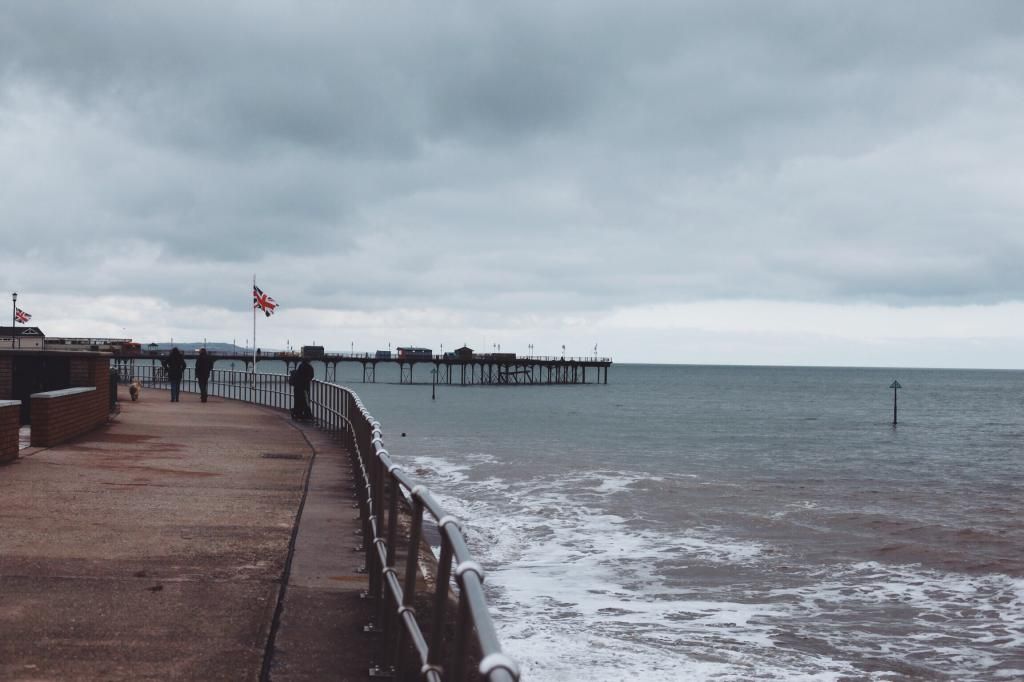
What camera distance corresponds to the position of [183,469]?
12.9m

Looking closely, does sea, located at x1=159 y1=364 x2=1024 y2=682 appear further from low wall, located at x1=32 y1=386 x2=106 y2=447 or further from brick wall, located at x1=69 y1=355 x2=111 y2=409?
brick wall, located at x1=69 y1=355 x2=111 y2=409

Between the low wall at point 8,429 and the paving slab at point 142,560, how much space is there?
0.23 metres

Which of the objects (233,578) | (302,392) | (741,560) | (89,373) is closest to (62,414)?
(89,373)

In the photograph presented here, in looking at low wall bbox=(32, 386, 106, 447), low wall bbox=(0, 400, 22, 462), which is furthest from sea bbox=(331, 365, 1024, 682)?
low wall bbox=(32, 386, 106, 447)

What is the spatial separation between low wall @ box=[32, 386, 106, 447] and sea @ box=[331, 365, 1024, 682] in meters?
6.95

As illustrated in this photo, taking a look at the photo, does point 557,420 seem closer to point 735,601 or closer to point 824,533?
point 824,533

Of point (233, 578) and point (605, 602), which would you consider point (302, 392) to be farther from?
point (233, 578)

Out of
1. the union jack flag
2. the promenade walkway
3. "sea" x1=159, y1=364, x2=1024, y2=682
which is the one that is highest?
the union jack flag

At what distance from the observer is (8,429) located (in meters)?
12.2

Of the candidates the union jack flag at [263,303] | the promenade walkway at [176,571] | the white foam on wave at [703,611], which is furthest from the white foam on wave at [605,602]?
the union jack flag at [263,303]

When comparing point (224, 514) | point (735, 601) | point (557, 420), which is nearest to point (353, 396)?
point (224, 514)

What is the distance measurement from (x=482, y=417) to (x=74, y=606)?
Result: 57.6m

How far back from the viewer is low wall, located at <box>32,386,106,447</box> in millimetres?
14359

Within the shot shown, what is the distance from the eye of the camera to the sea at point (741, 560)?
9.76 m
